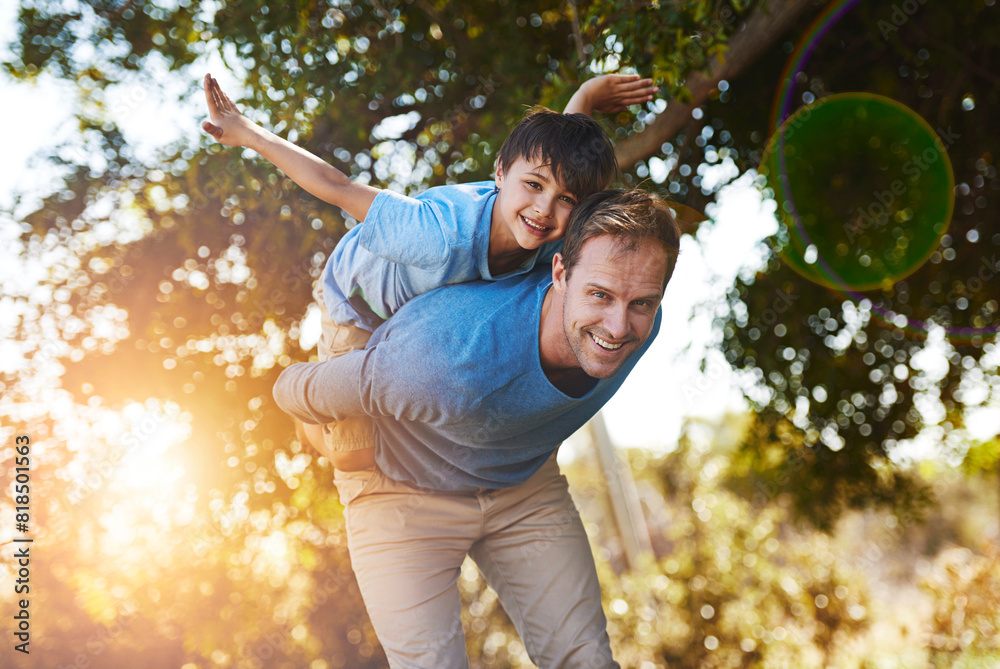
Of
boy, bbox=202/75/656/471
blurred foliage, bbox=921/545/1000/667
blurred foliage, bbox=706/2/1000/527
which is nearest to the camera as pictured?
boy, bbox=202/75/656/471

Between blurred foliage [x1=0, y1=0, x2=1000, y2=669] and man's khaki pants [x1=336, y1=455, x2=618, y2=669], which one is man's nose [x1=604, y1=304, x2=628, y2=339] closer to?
man's khaki pants [x1=336, y1=455, x2=618, y2=669]

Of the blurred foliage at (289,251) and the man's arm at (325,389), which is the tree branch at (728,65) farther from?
the man's arm at (325,389)

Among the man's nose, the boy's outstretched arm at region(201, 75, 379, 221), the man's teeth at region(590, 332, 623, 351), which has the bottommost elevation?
the man's teeth at region(590, 332, 623, 351)

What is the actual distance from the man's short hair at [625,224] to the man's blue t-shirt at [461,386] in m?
0.18

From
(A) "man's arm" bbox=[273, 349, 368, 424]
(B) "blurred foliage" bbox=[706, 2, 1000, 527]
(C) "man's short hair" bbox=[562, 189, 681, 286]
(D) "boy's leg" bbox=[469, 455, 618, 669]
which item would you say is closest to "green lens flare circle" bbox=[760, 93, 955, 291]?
(B) "blurred foliage" bbox=[706, 2, 1000, 527]

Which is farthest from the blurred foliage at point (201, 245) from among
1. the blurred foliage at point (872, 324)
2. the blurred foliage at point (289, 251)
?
the blurred foliage at point (872, 324)

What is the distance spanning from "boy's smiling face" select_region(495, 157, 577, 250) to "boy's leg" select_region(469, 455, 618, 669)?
0.87 m

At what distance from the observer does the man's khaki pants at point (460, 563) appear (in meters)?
2.07

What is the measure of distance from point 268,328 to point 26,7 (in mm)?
2185

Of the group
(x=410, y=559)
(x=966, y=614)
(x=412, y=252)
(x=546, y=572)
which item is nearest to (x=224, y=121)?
(x=412, y=252)

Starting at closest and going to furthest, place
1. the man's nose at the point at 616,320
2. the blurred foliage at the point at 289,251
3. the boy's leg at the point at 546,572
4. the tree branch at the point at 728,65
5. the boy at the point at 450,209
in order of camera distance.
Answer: the man's nose at the point at 616,320 < the boy at the point at 450,209 < the boy's leg at the point at 546,572 < the tree branch at the point at 728,65 < the blurred foliage at the point at 289,251

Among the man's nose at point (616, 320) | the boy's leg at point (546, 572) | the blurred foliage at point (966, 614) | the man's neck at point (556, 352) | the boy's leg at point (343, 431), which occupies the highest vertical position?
the man's nose at point (616, 320)

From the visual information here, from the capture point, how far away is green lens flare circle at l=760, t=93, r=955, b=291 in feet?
13.7

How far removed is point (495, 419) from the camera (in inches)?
76.0
